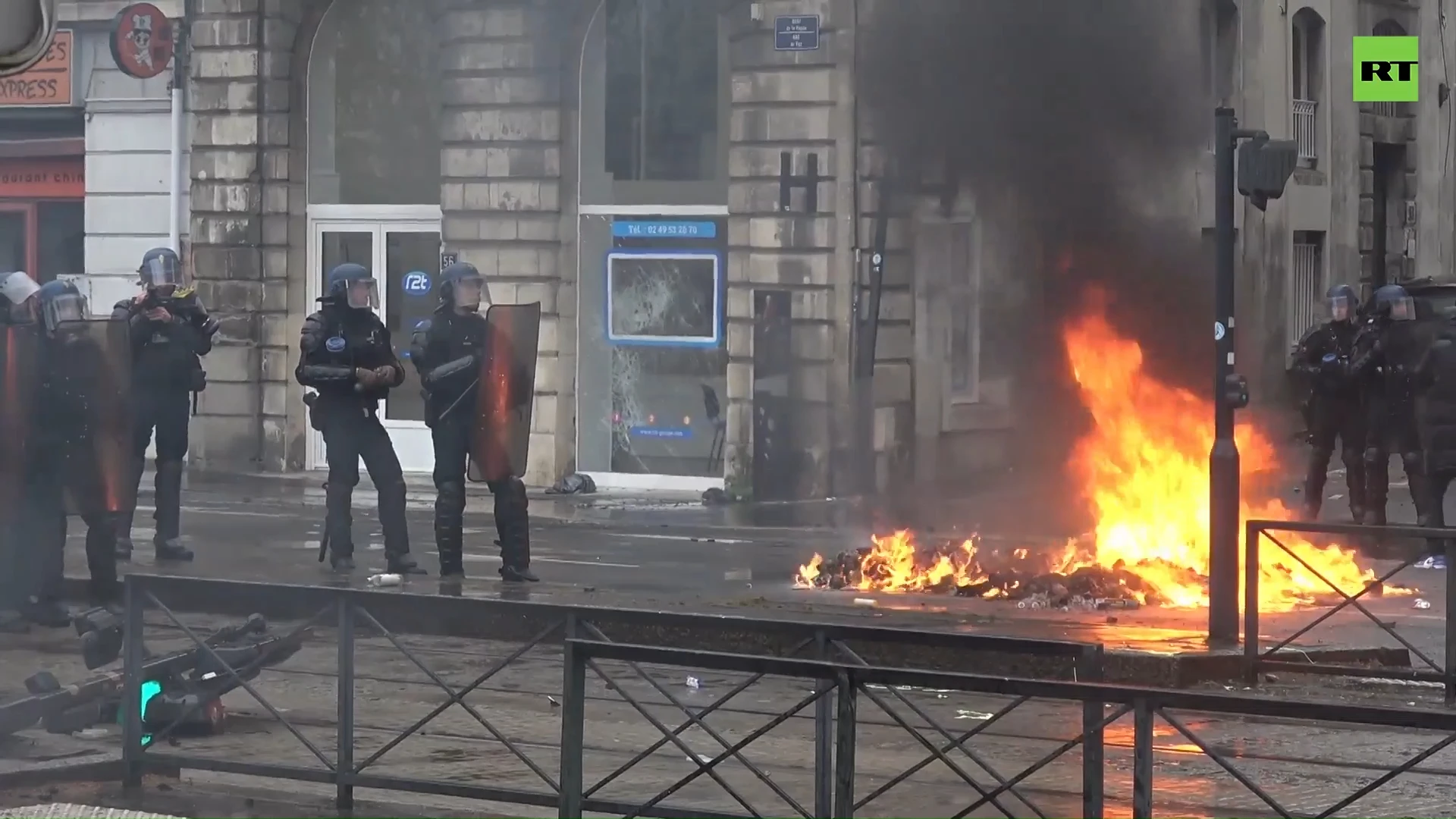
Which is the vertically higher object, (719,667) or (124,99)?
(124,99)

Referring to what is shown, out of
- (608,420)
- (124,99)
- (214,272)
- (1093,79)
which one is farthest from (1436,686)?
(124,99)

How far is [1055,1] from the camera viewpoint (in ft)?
52.6

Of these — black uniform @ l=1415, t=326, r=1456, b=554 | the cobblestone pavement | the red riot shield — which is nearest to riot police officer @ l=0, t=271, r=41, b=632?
the red riot shield

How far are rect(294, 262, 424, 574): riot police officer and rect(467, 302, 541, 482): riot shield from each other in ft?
2.17

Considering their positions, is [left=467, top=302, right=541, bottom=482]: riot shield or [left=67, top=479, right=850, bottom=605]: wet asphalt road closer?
[left=467, top=302, right=541, bottom=482]: riot shield

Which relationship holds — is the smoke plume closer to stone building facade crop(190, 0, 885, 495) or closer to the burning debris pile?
stone building facade crop(190, 0, 885, 495)

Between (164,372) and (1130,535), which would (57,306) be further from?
(1130,535)

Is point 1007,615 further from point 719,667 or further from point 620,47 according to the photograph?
point 620,47

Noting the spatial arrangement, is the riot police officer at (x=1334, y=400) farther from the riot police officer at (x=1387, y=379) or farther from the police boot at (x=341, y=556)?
the police boot at (x=341, y=556)

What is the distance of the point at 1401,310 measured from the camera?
50.1ft

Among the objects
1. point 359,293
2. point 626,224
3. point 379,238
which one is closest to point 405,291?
point 379,238

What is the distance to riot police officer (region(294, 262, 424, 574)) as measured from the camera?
497 inches

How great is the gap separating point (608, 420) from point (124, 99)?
6.40 m

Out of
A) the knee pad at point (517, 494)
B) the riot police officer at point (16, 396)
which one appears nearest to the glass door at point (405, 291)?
the knee pad at point (517, 494)
